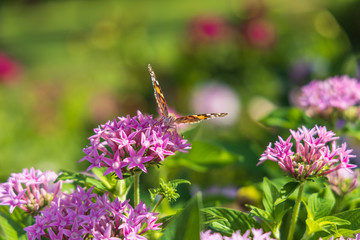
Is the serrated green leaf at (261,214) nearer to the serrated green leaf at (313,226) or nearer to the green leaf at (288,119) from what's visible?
the serrated green leaf at (313,226)

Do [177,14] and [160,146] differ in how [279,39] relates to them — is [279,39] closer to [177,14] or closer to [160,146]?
[160,146]

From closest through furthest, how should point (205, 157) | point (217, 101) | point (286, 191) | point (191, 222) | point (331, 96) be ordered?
1. point (191, 222)
2. point (286, 191)
3. point (331, 96)
4. point (205, 157)
5. point (217, 101)

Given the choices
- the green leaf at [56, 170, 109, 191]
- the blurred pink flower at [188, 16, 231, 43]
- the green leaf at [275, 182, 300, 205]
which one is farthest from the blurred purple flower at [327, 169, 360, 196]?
the blurred pink flower at [188, 16, 231, 43]

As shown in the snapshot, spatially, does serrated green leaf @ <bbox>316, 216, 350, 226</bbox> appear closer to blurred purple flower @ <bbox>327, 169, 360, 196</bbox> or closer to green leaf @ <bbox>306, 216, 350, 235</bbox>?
green leaf @ <bbox>306, 216, 350, 235</bbox>

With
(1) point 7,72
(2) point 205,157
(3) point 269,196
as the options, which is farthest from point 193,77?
(3) point 269,196

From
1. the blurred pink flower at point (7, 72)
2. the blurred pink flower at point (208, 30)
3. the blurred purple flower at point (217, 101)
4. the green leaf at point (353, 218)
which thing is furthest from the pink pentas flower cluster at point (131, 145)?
the blurred pink flower at point (7, 72)

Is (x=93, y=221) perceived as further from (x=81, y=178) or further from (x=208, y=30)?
(x=208, y=30)
